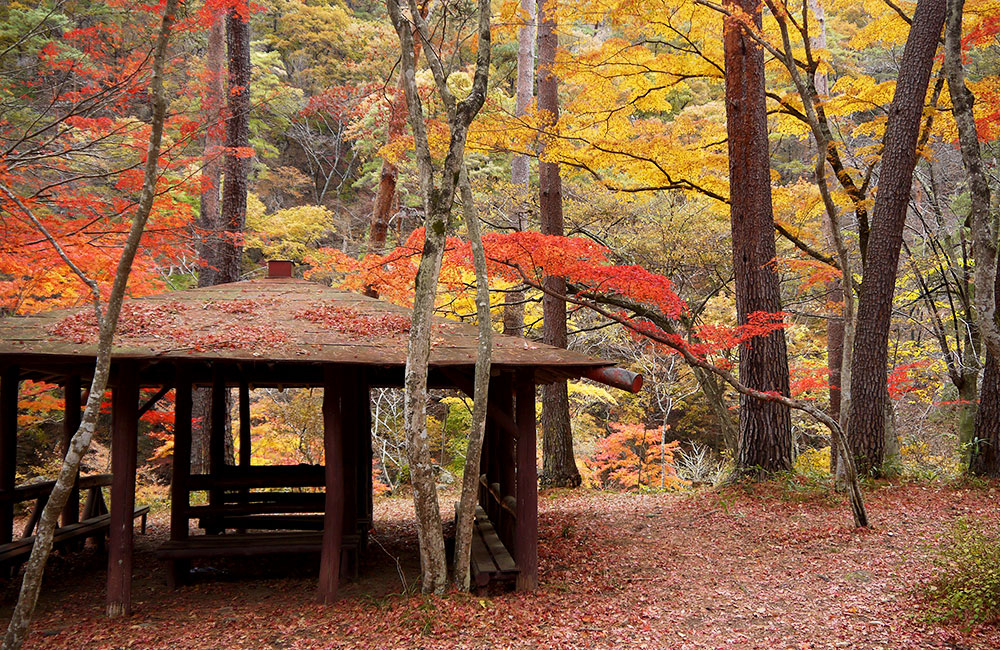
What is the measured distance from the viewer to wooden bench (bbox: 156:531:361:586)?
6.89 metres

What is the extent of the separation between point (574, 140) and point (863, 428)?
617 cm

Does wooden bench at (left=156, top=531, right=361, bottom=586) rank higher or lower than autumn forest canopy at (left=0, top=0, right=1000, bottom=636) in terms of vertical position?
lower

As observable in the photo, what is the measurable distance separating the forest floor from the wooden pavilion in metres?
0.47

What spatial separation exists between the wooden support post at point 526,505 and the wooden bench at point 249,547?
184 cm

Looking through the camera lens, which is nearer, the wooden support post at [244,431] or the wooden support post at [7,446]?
the wooden support post at [7,446]

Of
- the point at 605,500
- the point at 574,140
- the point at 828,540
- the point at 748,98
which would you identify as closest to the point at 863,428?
the point at 828,540

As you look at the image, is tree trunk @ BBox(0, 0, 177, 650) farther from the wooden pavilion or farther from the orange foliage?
the orange foliage

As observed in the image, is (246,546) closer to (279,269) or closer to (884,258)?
(279,269)

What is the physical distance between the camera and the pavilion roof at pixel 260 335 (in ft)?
19.5

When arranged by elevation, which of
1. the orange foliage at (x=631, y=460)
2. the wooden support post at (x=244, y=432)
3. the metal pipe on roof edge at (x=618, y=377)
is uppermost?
the metal pipe on roof edge at (x=618, y=377)

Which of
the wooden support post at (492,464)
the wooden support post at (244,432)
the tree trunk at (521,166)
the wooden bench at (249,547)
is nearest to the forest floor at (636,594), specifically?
the wooden bench at (249,547)

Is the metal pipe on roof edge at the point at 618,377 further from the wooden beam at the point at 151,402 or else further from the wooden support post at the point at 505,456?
the wooden beam at the point at 151,402

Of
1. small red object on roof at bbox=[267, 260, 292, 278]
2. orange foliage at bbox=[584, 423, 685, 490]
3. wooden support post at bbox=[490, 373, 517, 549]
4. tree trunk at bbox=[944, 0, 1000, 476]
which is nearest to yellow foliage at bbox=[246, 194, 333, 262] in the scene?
small red object on roof at bbox=[267, 260, 292, 278]

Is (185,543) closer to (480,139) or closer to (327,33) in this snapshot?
(480,139)
